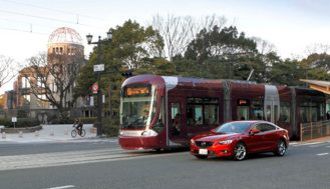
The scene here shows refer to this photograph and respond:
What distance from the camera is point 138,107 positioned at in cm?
2011

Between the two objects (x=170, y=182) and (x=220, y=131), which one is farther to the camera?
(x=220, y=131)

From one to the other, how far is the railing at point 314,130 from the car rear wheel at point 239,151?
12.7 meters

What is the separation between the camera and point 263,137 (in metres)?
17.9

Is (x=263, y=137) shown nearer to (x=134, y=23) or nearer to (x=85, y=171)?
(x=85, y=171)

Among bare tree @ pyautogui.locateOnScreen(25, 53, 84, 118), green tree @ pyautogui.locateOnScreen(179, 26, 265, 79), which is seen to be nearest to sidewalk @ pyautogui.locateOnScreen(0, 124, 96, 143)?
green tree @ pyautogui.locateOnScreen(179, 26, 265, 79)

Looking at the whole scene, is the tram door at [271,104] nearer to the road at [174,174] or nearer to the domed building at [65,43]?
the road at [174,174]

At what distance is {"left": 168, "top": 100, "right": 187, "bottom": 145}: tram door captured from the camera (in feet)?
66.2

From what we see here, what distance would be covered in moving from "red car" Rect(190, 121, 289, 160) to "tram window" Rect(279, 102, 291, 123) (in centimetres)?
878

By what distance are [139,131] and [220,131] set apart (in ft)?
11.8

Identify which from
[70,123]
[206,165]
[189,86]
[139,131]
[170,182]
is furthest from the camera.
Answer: [70,123]

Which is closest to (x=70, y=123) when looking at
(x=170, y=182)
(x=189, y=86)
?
(x=189, y=86)

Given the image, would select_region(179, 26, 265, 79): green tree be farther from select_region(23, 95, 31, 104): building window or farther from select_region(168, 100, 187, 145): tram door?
select_region(23, 95, 31, 104): building window

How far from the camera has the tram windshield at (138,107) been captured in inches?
776

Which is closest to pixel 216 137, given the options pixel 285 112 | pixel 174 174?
pixel 174 174
